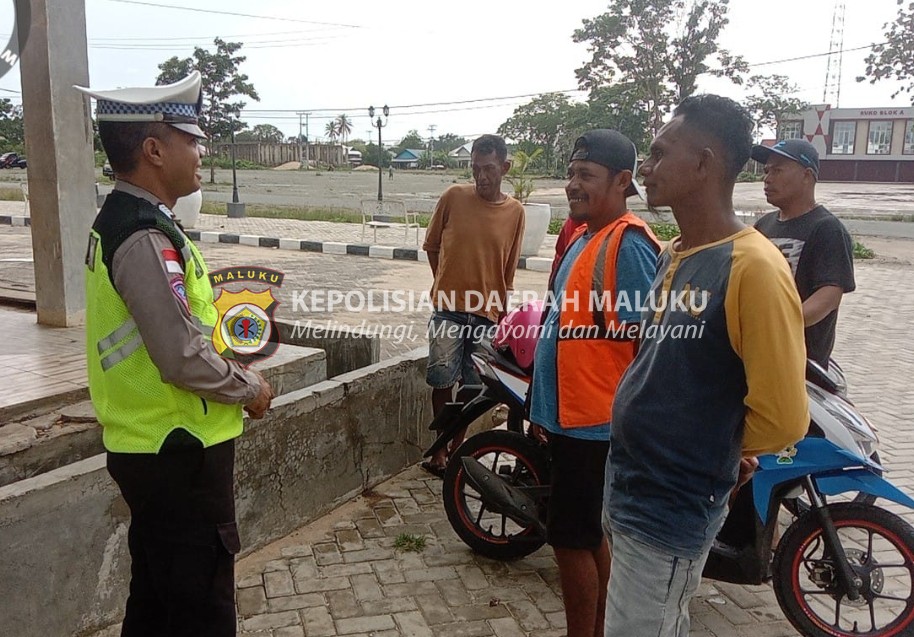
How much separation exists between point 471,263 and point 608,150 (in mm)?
1662

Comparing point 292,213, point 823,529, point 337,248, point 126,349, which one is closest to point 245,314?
point 126,349

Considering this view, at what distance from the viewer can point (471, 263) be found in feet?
13.3

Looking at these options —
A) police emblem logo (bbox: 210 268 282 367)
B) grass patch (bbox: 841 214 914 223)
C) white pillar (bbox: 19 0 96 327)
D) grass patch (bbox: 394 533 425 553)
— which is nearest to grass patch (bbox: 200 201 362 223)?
white pillar (bbox: 19 0 96 327)

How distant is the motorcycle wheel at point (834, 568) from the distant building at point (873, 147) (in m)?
47.8

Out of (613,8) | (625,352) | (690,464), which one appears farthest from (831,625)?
(613,8)

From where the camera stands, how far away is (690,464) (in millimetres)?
1718

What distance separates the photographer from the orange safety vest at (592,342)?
7.78ft

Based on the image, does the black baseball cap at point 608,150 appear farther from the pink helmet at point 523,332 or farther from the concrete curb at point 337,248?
the concrete curb at point 337,248

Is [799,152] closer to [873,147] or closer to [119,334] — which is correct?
[119,334]

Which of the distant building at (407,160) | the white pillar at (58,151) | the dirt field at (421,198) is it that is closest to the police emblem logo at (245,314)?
the white pillar at (58,151)

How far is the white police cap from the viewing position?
1889mm

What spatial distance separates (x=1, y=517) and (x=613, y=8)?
108 ft

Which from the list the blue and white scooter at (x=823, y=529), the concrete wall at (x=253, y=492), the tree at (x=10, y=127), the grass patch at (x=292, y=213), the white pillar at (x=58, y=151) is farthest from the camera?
the tree at (x=10, y=127)

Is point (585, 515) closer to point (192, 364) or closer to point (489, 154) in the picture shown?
point (192, 364)
